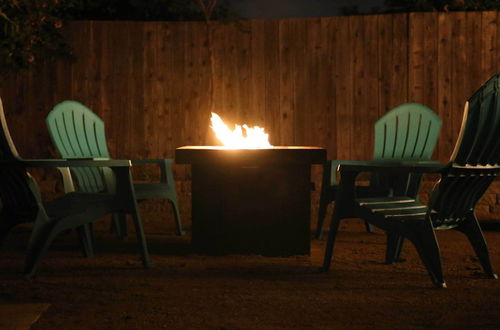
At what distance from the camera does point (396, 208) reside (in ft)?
13.5

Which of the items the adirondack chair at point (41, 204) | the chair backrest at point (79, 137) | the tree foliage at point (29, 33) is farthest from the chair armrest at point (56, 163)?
the tree foliage at point (29, 33)

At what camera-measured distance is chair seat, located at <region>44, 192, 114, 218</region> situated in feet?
13.5

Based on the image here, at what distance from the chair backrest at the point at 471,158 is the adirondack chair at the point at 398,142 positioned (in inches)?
50.0

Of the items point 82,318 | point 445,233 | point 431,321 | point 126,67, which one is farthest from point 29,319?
point 126,67

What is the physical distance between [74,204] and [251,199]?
3.64 feet

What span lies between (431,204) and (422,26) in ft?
13.8

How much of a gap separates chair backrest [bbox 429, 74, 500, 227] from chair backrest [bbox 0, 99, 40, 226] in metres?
2.10

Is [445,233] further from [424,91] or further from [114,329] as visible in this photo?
[114,329]

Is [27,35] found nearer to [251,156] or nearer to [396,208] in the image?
[251,156]

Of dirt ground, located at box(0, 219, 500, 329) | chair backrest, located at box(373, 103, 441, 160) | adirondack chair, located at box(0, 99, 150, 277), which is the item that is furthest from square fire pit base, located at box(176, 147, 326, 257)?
chair backrest, located at box(373, 103, 441, 160)

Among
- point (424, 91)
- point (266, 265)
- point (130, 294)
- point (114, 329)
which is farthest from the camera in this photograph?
point (424, 91)

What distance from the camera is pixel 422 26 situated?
7.52 metres

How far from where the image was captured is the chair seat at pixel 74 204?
4117 millimetres

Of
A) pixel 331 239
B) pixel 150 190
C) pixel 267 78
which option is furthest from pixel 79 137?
pixel 267 78
